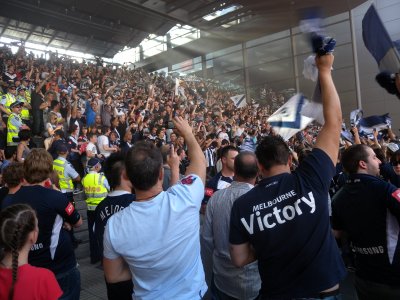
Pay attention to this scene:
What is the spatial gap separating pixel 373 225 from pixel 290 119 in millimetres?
957

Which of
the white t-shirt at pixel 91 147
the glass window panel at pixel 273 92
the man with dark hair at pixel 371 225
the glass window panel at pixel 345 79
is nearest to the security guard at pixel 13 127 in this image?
the white t-shirt at pixel 91 147

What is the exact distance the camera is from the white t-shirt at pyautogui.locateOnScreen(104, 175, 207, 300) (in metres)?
1.78

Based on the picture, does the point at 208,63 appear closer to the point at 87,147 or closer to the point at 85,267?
the point at 87,147

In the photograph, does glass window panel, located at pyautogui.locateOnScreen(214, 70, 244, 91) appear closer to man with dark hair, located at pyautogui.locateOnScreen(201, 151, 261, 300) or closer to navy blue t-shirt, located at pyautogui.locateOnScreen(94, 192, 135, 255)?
man with dark hair, located at pyautogui.locateOnScreen(201, 151, 261, 300)

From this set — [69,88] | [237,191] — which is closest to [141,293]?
[237,191]

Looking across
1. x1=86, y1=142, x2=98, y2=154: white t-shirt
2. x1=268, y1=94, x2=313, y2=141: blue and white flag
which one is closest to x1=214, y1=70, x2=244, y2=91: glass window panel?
x1=86, y1=142, x2=98, y2=154: white t-shirt

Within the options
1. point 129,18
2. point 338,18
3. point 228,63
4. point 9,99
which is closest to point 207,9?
point 129,18

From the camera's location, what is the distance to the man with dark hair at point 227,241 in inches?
102

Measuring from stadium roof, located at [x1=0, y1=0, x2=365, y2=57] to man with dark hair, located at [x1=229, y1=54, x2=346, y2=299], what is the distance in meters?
16.8

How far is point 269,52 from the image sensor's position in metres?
24.6

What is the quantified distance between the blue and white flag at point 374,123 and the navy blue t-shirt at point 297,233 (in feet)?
13.7

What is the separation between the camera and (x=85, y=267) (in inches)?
211

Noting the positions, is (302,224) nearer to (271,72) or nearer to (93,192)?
(93,192)

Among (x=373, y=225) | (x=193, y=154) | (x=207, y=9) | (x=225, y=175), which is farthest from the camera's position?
(x=207, y=9)
